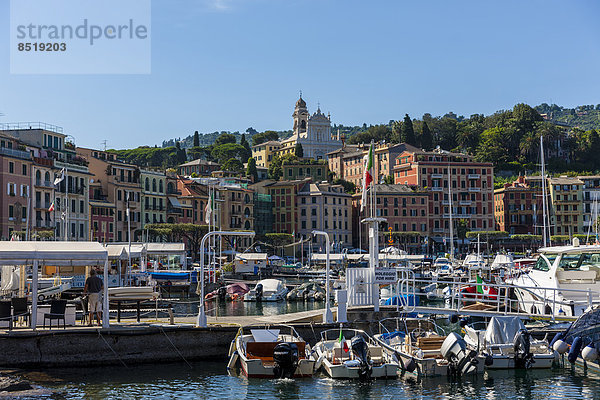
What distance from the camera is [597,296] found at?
1189 inches

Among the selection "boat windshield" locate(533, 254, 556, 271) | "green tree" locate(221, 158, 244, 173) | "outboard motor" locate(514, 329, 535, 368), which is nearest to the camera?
"outboard motor" locate(514, 329, 535, 368)

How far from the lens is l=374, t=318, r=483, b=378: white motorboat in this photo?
23.8m

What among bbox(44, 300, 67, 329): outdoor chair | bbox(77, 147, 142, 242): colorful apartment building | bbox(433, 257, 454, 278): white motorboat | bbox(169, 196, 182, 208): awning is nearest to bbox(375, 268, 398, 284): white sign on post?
bbox(44, 300, 67, 329): outdoor chair

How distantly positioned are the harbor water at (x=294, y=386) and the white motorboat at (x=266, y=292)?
121ft

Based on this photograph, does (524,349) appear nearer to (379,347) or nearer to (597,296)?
(379,347)

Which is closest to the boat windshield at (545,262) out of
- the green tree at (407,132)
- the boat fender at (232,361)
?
the boat fender at (232,361)

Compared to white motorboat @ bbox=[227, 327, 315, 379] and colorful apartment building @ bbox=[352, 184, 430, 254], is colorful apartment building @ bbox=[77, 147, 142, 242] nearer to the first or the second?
colorful apartment building @ bbox=[352, 184, 430, 254]

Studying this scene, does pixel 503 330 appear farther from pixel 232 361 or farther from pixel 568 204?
pixel 568 204

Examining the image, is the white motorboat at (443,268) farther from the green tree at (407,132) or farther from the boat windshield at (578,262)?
the green tree at (407,132)

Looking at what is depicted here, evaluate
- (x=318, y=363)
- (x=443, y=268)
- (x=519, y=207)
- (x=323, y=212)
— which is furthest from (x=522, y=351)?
(x=519, y=207)

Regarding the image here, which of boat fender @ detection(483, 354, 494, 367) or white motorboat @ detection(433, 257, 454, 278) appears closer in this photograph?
boat fender @ detection(483, 354, 494, 367)

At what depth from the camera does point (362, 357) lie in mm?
23688

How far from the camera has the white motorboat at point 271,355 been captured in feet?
78.0

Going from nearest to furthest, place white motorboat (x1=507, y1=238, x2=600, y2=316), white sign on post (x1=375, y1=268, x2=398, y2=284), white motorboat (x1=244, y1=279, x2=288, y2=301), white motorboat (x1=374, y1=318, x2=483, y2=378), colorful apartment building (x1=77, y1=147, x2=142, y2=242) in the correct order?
1. white motorboat (x1=374, y1=318, x2=483, y2=378)
2. white sign on post (x1=375, y1=268, x2=398, y2=284)
3. white motorboat (x1=507, y1=238, x2=600, y2=316)
4. white motorboat (x1=244, y1=279, x2=288, y2=301)
5. colorful apartment building (x1=77, y1=147, x2=142, y2=242)
